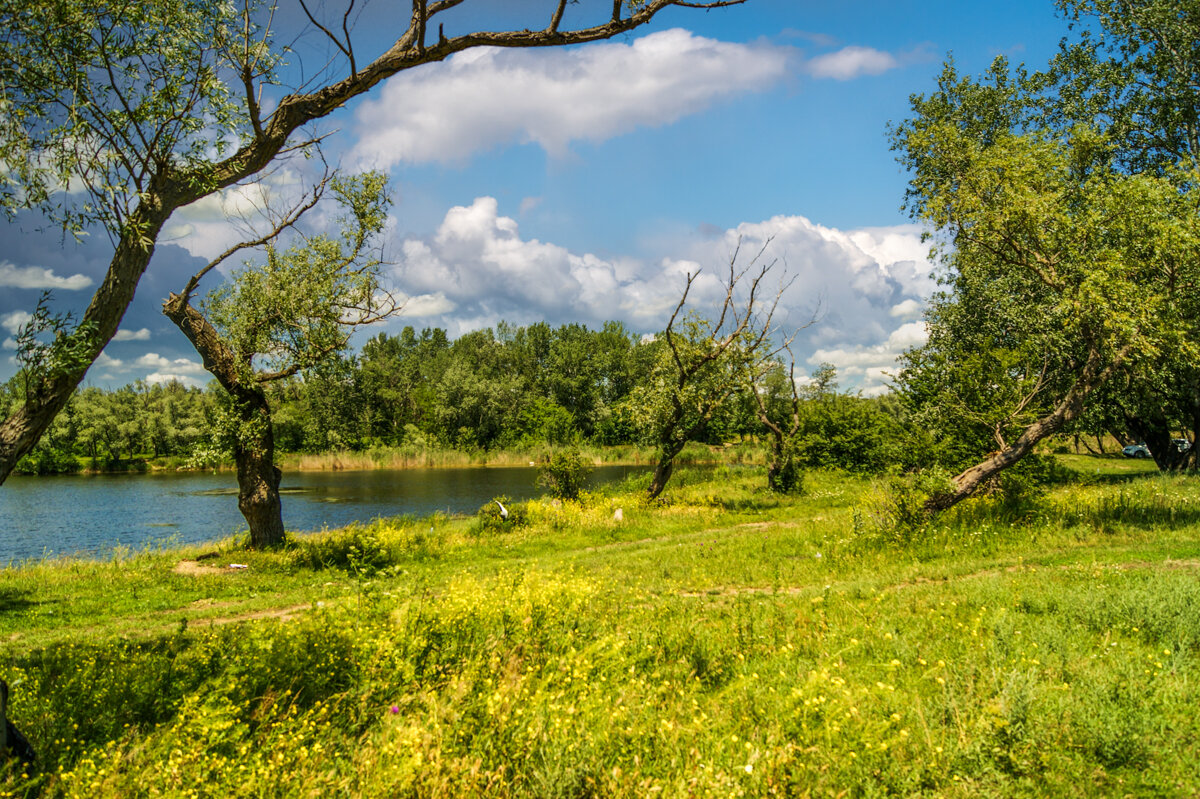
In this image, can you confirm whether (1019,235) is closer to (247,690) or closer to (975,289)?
(975,289)

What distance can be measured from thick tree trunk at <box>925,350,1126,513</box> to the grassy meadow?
2.37 metres

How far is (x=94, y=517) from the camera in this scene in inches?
1172

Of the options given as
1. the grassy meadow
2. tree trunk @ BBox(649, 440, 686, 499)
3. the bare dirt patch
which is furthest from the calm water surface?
the grassy meadow

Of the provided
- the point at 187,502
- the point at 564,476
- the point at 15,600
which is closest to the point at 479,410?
the point at 187,502

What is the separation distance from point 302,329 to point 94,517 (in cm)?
2345

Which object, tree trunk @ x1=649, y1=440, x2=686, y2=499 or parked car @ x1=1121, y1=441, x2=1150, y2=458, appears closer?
tree trunk @ x1=649, y1=440, x2=686, y2=499

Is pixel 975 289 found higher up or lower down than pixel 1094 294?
higher up

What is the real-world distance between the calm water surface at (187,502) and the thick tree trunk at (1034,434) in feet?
68.8

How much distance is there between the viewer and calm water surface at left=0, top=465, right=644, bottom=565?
81.1 feet

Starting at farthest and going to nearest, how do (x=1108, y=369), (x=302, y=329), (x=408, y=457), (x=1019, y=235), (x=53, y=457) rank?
(x=408, y=457) → (x=53, y=457) → (x=302, y=329) → (x=1019, y=235) → (x=1108, y=369)

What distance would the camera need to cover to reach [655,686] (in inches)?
215

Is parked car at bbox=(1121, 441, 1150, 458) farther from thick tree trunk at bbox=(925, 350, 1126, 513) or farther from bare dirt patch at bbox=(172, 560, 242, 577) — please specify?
bare dirt patch at bbox=(172, 560, 242, 577)

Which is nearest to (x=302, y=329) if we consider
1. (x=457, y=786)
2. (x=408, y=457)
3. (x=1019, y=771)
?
(x=457, y=786)

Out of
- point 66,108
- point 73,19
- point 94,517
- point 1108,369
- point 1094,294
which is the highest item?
point 73,19
